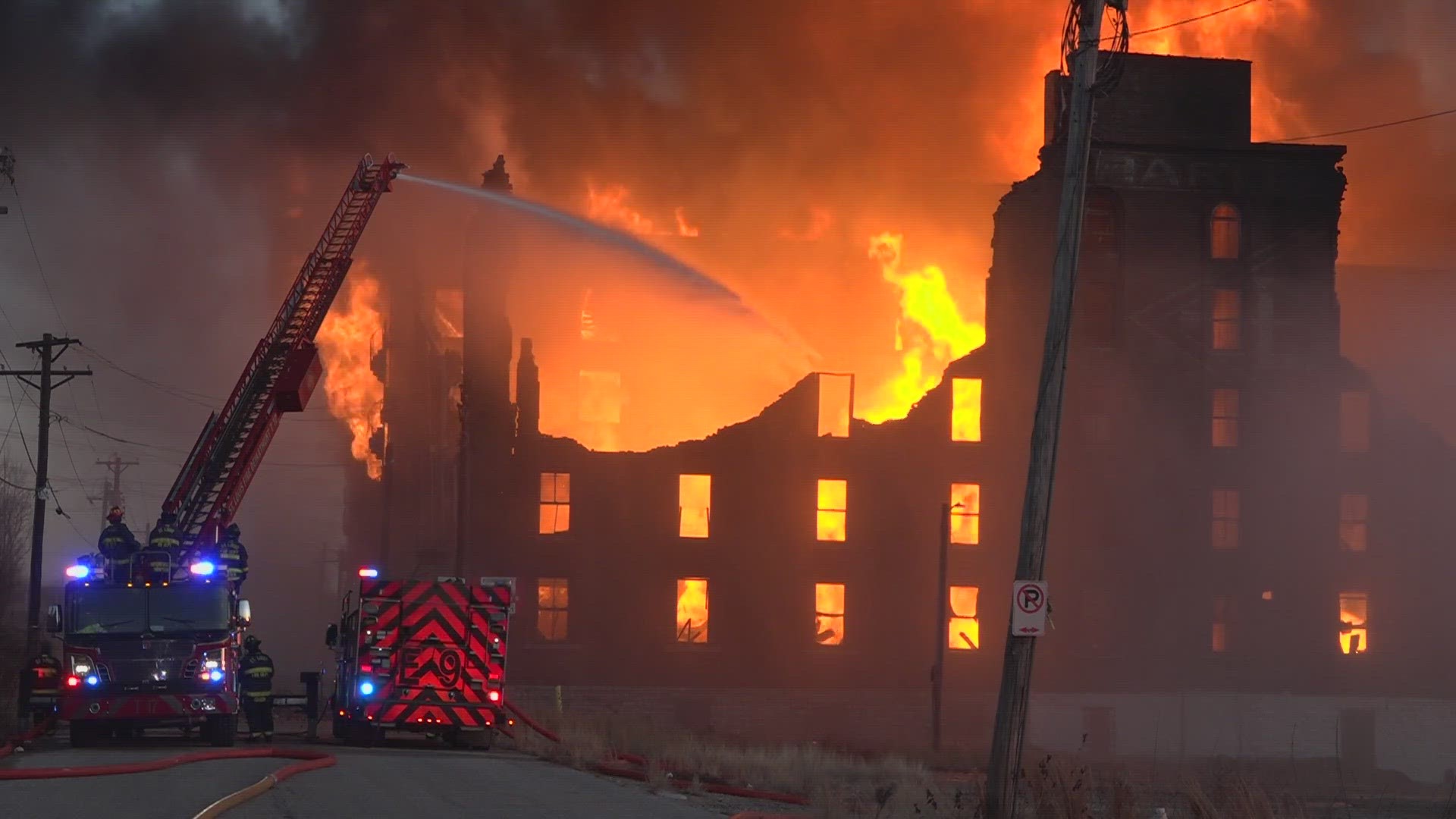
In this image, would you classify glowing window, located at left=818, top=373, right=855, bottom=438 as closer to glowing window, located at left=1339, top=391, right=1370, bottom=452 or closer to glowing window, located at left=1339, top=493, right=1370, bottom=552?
glowing window, located at left=1339, top=391, right=1370, bottom=452

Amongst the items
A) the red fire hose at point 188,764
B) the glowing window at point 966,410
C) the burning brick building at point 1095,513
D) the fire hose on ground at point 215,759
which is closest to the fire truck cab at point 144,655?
the fire hose on ground at point 215,759

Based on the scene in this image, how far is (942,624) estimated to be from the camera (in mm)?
43438

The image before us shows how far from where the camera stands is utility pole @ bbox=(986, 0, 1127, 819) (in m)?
17.0

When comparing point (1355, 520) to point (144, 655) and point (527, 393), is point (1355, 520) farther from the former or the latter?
point (144, 655)

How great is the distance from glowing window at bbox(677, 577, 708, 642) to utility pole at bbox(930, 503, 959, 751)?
622 centimetres

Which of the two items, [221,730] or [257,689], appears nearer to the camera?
[221,730]

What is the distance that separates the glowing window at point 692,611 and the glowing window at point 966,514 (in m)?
7.12

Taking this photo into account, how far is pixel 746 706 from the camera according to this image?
156 ft

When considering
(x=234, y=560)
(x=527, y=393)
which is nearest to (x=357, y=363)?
(x=527, y=393)

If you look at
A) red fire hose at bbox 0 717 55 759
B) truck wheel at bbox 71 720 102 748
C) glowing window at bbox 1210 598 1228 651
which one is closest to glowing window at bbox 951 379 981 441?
glowing window at bbox 1210 598 1228 651

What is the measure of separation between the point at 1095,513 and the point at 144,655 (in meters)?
32.6

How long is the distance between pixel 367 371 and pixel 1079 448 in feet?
102

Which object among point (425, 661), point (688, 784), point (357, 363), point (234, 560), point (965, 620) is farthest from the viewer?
point (357, 363)

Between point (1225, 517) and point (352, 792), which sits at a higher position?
point (1225, 517)
